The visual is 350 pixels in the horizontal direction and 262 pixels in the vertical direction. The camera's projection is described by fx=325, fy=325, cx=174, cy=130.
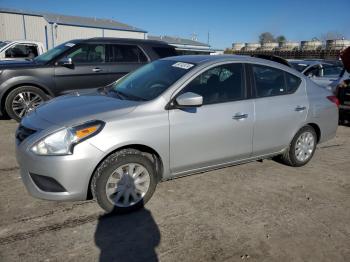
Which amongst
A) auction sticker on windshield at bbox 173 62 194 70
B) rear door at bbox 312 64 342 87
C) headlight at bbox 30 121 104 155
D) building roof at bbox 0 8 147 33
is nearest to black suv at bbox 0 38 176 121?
auction sticker on windshield at bbox 173 62 194 70

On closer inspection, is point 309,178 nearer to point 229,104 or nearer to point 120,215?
point 229,104

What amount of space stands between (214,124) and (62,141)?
1.73 m

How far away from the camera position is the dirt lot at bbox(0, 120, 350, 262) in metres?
2.88

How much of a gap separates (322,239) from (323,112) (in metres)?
2.37

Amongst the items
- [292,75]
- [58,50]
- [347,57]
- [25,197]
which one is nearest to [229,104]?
[292,75]

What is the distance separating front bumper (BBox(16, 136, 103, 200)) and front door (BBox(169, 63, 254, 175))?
37.0 inches

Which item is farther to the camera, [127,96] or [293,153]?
[293,153]

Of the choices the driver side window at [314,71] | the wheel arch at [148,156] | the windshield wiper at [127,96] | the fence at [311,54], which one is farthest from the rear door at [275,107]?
the fence at [311,54]

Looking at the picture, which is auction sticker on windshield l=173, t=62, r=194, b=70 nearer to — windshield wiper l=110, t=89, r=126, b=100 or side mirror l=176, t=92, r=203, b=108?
side mirror l=176, t=92, r=203, b=108

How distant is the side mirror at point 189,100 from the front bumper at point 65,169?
3.29ft

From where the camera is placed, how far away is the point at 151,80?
411 centimetres

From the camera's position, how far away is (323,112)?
4.96m

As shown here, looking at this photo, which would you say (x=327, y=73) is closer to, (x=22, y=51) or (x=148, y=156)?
(x=148, y=156)

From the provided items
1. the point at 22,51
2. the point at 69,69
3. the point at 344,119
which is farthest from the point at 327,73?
the point at 22,51
